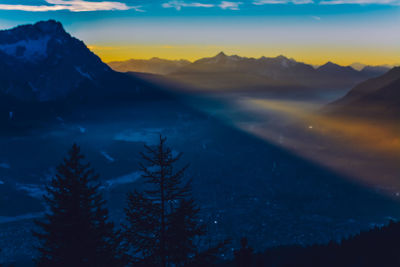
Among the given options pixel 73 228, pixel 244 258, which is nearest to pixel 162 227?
pixel 244 258

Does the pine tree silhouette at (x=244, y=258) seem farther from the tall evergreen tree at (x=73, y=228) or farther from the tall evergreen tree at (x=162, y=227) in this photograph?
the tall evergreen tree at (x=73, y=228)

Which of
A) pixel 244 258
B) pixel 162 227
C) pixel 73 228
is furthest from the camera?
pixel 73 228

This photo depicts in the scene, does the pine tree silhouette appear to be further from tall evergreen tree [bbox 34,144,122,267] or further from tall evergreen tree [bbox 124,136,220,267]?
tall evergreen tree [bbox 34,144,122,267]

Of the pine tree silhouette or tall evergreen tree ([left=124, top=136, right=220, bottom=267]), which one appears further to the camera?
tall evergreen tree ([left=124, top=136, right=220, bottom=267])

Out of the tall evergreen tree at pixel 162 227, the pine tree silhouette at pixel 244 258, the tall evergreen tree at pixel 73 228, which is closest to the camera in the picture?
the pine tree silhouette at pixel 244 258

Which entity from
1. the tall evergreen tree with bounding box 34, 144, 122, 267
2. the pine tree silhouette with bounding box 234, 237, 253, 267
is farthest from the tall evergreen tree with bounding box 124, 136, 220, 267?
the tall evergreen tree with bounding box 34, 144, 122, 267

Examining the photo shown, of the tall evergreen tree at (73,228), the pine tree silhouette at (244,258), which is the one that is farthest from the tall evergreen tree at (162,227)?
the tall evergreen tree at (73,228)

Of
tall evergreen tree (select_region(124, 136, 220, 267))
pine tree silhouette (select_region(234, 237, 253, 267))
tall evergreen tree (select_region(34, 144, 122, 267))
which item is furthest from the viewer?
tall evergreen tree (select_region(34, 144, 122, 267))

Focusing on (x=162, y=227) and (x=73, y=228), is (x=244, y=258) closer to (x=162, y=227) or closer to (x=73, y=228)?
(x=162, y=227)

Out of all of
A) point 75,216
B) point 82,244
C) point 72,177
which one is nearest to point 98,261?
point 82,244

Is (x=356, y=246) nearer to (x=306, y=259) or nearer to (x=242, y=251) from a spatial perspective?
(x=306, y=259)

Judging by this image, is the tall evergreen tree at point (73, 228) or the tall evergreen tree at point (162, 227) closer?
the tall evergreen tree at point (162, 227)
